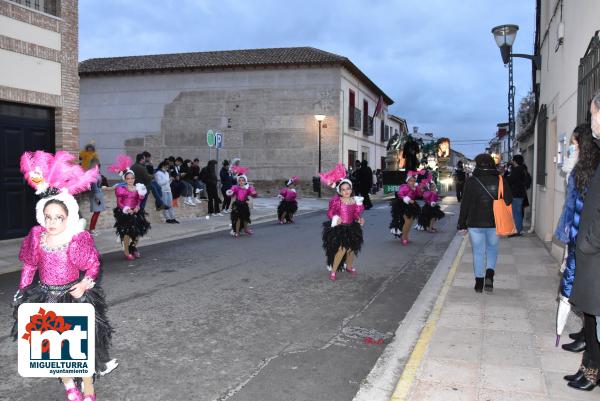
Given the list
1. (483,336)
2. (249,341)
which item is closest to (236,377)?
(249,341)

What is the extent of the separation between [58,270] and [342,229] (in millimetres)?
4782

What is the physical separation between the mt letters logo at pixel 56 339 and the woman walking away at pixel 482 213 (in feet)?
16.1

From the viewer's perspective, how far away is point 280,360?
4.38 m

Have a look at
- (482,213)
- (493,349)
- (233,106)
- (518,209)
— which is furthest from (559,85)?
(233,106)

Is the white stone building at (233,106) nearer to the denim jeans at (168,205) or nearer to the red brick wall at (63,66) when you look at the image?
the denim jeans at (168,205)

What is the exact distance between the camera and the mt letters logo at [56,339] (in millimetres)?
3023

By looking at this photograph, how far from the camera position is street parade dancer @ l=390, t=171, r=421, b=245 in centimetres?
1123

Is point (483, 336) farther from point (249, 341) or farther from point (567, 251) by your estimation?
point (249, 341)

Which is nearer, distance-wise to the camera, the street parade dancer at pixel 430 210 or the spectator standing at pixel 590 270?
the spectator standing at pixel 590 270

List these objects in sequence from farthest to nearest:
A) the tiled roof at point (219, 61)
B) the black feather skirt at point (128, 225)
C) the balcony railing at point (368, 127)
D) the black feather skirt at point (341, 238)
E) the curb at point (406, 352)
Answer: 1. the balcony railing at point (368, 127)
2. the tiled roof at point (219, 61)
3. the black feather skirt at point (128, 225)
4. the black feather skirt at point (341, 238)
5. the curb at point (406, 352)

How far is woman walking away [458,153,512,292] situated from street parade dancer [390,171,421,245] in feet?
14.7

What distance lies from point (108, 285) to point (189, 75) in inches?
998

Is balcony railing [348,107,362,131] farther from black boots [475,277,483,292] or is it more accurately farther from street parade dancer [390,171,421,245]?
black boots [475,277,483,292]

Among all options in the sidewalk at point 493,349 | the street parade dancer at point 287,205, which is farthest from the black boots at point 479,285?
the street parade dancer at point 287,205
